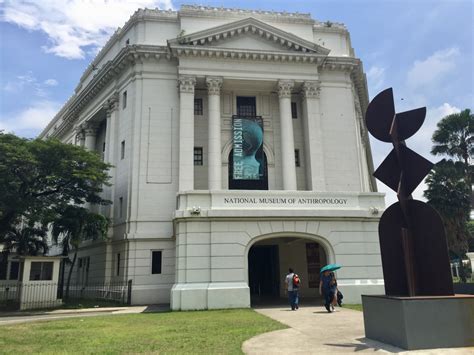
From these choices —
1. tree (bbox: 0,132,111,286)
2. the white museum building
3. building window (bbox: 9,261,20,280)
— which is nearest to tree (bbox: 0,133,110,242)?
tree (bbox: 0,132,111,286)

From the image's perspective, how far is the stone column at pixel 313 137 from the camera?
3178cm

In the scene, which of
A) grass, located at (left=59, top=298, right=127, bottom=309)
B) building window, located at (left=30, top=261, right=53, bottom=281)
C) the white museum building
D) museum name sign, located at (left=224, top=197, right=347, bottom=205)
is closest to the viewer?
museum name sign, located at (left=224, top=197, right=347, bottom=205)

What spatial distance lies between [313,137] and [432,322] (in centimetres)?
2450

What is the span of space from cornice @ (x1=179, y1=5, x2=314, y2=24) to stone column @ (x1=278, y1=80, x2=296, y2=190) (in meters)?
6.36

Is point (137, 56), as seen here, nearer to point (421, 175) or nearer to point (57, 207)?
point (57, 207)

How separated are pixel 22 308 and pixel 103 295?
6.93 m

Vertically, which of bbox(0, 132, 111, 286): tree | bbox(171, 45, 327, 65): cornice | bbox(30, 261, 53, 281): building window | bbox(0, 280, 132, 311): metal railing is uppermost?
bbox(171, 45, 327, 65): cornice

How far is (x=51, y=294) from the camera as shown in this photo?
81.3 feet

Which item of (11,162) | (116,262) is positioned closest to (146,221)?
(116,262)

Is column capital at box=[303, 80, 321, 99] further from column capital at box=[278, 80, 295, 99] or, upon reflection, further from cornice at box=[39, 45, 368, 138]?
cornice at box=[39, 45, 368, 138]

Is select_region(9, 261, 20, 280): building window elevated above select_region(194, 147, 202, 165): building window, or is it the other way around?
select_region(194, 147, 202, 165): building window

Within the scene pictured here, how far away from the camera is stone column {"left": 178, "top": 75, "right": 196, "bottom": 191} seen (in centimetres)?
3005

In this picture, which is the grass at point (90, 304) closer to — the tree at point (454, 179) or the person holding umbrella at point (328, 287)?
the person holding umbrella at point (328, 287)

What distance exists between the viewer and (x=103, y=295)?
30.1m
